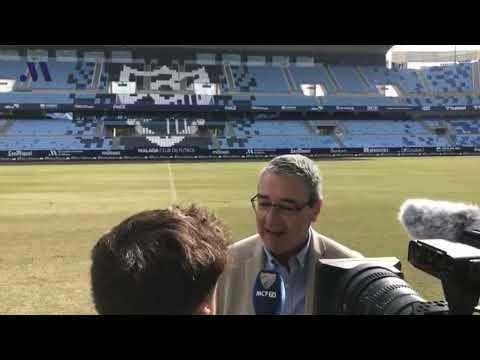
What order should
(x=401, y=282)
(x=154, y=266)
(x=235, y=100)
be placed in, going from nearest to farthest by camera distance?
1. (x=154, y=266)
2. (x=401, y=282)
3. (x=235, y=100)

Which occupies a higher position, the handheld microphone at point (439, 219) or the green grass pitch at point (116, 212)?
the handheld microphone at point (439, 219)

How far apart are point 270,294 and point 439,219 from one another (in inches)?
20.1

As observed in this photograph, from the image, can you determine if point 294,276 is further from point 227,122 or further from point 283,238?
point 227,122

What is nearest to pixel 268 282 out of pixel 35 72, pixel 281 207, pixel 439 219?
pixel 439 219

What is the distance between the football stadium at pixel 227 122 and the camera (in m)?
20.2

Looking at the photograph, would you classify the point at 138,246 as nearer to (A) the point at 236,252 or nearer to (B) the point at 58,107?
(A) the point at 236,252

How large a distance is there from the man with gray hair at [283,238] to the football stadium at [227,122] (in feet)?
42.5

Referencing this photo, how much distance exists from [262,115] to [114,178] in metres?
27.6

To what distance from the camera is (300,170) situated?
2164mm

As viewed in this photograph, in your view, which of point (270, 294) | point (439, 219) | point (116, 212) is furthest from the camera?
point (116, 212)

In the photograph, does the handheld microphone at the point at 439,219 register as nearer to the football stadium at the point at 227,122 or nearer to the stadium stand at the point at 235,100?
the football stadium at the point at 227,122

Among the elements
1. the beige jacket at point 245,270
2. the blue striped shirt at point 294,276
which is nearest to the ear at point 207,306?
the blue striped shirt at point 294,276
